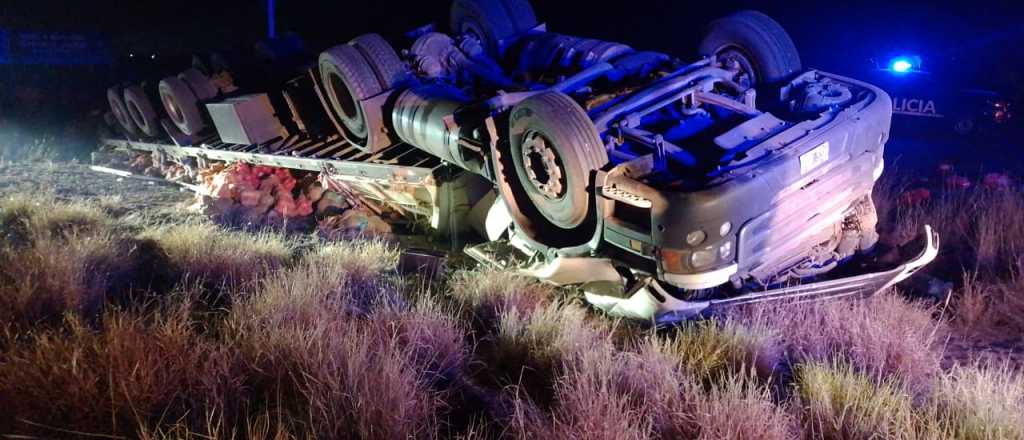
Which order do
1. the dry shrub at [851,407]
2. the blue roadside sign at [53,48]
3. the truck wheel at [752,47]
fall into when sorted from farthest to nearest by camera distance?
the blue roadside sign at [53,48]
the truck wheel at [752,47]
the dry shrub at [851,407]

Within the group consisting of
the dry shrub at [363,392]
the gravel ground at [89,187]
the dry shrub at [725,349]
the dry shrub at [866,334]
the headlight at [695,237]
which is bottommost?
the gravel ground at [89,187]

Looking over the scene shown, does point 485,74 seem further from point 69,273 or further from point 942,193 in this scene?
point 942,193

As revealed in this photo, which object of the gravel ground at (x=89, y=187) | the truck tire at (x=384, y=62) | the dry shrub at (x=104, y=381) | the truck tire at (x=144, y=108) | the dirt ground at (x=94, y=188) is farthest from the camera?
the truck tire at (x=144, y=108)

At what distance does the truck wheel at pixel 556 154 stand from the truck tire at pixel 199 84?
594 centimetres

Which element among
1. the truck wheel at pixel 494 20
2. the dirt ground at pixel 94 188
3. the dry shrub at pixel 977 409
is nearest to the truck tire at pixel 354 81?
the truck wheel at pixel 494 20

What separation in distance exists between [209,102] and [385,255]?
161 inches

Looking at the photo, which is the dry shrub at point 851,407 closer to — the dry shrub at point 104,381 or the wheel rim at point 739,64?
the dry shrub at point 104,381

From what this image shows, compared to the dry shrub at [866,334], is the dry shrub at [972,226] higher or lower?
lower

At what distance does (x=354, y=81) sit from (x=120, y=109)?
6227 mm

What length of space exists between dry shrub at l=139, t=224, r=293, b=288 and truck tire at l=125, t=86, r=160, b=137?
4160 millimetres

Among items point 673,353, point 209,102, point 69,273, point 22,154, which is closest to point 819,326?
point 673,353

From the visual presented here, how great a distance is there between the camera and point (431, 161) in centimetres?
630

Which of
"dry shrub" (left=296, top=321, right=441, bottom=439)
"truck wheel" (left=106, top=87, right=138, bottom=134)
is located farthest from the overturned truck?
Result: "truck wheel" (left=106, top=87, right=138, bottom=134)

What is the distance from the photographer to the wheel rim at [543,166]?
4168mm
